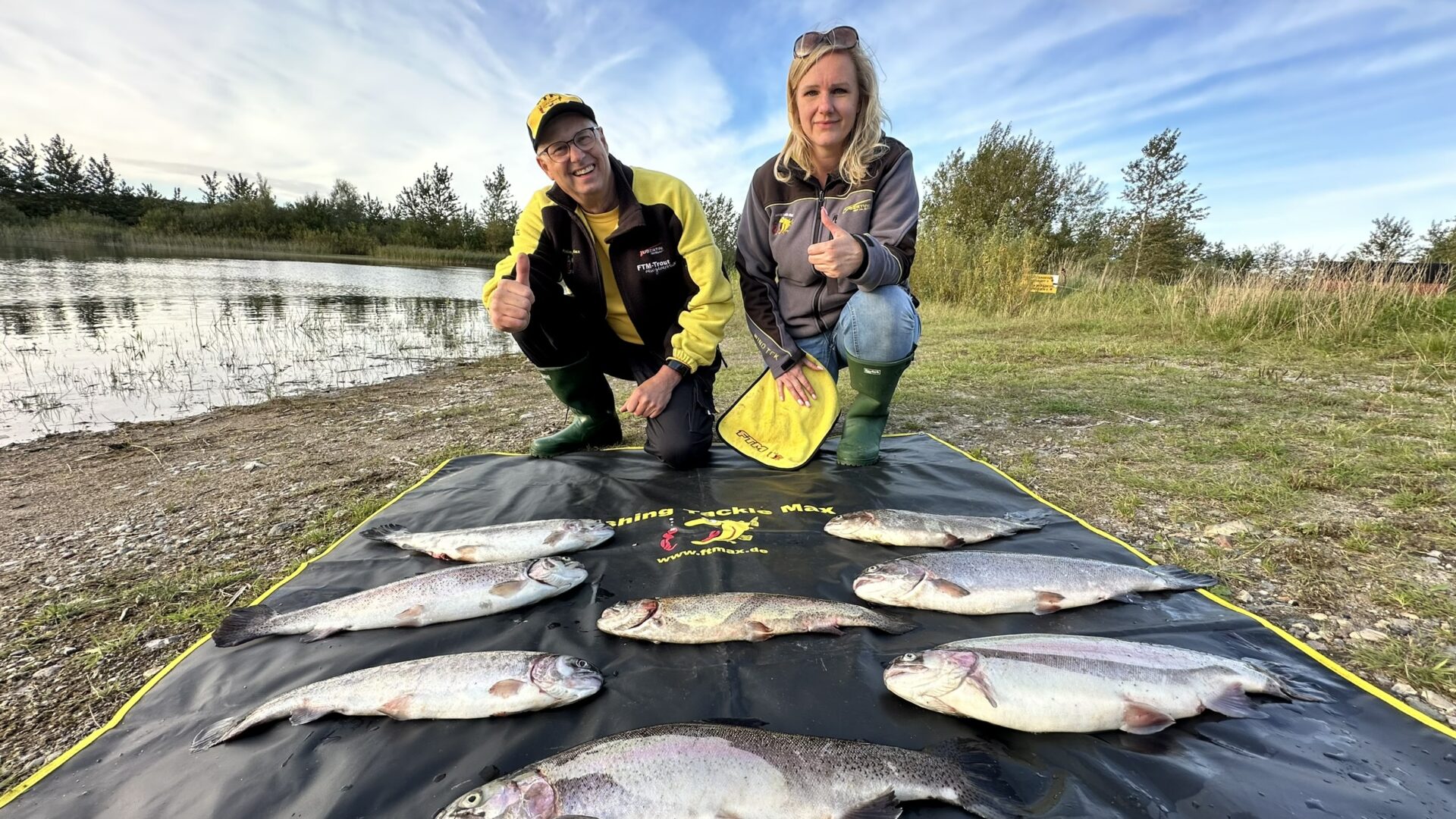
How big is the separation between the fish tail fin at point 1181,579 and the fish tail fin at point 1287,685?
391mm

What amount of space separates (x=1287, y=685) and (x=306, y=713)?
2807mm

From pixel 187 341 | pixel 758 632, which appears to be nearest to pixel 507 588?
pixel 758 632

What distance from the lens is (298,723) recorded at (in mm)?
1588

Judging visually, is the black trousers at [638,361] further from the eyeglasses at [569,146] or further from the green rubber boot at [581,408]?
the eyeglasses at [569,146]

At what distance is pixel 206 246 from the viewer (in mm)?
40625

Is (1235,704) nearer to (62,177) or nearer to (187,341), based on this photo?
(187,341)

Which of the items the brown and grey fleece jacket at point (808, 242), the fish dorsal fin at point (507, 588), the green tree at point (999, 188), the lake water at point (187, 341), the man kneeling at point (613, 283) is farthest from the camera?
the green tree at point (999, 188)

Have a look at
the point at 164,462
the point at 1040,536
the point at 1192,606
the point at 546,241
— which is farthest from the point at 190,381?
the point at 1192,606

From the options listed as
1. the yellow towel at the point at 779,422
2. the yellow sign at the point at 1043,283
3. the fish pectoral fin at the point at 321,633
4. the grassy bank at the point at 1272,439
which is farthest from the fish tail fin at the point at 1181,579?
the yellow sign at the point at 1043,283

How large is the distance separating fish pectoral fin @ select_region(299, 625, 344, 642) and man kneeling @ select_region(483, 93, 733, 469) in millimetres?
1712

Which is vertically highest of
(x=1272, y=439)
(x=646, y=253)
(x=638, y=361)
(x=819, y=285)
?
(x=646, y=253)

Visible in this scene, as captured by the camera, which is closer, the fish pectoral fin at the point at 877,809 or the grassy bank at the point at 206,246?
→ the fish pectoral fin at the point at 877,809

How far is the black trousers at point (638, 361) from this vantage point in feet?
11.3

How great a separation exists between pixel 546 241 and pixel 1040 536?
319 cm
